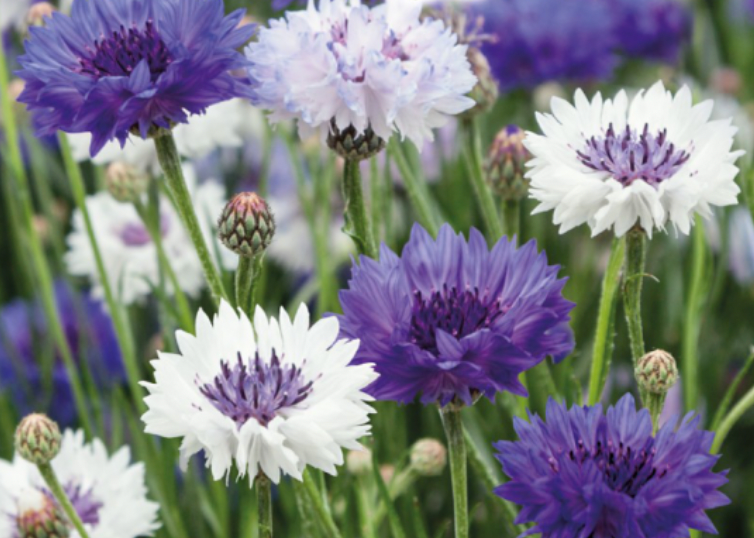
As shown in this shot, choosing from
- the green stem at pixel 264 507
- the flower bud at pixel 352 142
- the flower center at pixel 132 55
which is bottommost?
the green stem at pixel 264 507

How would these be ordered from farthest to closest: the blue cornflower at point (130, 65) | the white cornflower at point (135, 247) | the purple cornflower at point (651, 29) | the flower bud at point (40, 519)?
the purple cornflower at point (651, 29)
the white cornflower at point (135, 247)
the flower bud at point (40, 519)
the blue cornflower at point (130, 65)

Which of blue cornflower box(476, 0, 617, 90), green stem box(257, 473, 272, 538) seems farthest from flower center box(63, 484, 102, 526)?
blue cornflower box(476, 0, 617, 90)

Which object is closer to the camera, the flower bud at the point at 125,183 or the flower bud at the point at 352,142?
the flower bud at the point at 352,142

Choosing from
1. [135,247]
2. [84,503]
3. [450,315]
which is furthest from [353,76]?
[135,247]

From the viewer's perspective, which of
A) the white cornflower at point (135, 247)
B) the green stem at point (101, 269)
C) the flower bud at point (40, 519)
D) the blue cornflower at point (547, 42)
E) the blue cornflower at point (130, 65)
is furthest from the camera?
the blue cornflower at point (547, 42)

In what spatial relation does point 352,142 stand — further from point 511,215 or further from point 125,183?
point 125,183

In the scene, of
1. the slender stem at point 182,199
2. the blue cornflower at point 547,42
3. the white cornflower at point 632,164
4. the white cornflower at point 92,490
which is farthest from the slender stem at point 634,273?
the blue cornflower at point 547,42

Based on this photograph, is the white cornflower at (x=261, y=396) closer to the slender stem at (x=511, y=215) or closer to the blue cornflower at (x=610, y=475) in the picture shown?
the blue cornflower at (x=610, y=475)
